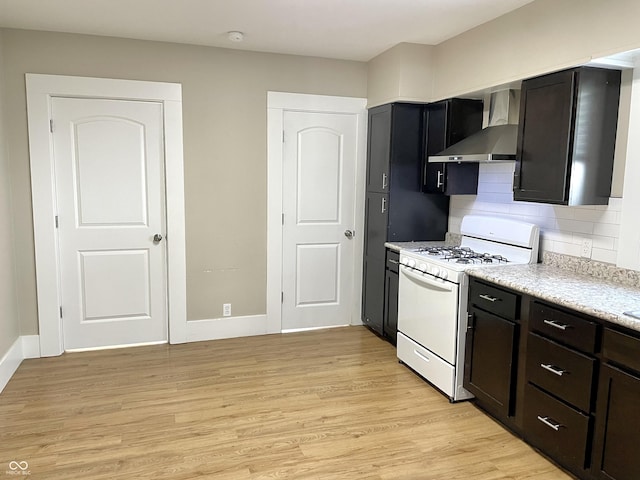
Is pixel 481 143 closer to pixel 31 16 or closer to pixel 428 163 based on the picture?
pixel 428 163

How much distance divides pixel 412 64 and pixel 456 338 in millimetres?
2164

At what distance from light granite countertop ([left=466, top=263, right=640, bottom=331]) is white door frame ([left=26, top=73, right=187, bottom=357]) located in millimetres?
2388

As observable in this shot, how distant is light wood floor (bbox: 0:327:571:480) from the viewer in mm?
2408

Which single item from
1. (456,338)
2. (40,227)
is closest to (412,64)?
(456,338)

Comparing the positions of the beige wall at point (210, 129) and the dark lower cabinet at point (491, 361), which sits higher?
the beige wall at point (210, 129)

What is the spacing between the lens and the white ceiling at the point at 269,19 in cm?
295

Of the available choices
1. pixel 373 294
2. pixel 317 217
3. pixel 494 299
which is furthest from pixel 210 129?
pixel 494 299

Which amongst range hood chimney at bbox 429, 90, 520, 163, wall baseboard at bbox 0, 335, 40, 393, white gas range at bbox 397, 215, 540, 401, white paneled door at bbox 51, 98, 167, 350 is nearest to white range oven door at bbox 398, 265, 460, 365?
white gas range at bbox 397, 215, 540, 401

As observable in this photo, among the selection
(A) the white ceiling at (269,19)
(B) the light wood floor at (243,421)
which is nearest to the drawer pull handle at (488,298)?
(B) the light wood floor at (243,421)

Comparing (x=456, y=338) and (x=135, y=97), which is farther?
(x=135, y=97)

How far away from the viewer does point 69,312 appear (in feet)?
12.7

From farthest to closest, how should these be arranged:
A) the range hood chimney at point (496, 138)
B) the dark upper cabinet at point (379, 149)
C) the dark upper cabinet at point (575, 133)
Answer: the dark upper cabinet at point (379, 149)
the range hood chimney at point (496, 138)
the dark upper cabinet at point (575, 133)

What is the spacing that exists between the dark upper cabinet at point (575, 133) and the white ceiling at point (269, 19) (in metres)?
0.65

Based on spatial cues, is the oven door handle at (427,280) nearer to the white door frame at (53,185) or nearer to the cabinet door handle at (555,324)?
the cabinet door handle at (555,324)
